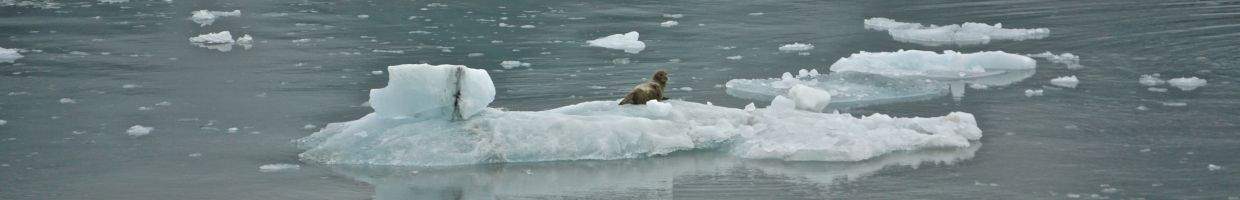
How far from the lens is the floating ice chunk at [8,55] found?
13438 mm

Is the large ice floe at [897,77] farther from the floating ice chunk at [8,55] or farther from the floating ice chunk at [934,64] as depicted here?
the floating ice chunk at [8,55]

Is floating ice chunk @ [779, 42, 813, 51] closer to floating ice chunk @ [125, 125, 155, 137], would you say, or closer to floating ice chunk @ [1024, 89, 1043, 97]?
floating ice chunk @ [1024, 89, 1043, 97]

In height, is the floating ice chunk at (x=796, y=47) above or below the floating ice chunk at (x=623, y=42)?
above

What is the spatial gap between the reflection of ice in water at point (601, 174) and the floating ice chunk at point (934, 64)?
3.36 m

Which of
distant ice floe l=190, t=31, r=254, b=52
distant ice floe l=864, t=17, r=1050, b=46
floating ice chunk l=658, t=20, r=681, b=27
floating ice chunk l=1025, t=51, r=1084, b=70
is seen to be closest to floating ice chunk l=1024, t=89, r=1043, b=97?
floating ice chunk l=1025, t=51, r=1084, b=70

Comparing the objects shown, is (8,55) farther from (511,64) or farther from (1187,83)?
(1187,83)

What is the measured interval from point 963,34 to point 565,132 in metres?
6.66

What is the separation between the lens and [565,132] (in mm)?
8469

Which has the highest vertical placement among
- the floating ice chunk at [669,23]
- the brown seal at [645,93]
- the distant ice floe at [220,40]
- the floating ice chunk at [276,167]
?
the brown seal at [645,93]

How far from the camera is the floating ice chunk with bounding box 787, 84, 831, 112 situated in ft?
31.5

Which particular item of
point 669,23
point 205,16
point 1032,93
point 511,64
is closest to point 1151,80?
point 1032,93

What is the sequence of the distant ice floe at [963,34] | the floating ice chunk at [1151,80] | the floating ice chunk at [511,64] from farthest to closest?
the distant ice floe at [963,34] < the floating ice chunk at [511,64] < the floating ice chunk at [1151,80]

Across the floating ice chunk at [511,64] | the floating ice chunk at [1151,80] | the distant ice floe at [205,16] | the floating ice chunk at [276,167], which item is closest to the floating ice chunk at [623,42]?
the floating ice chunk at [511,64]

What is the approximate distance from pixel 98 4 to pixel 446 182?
39.2 ft
